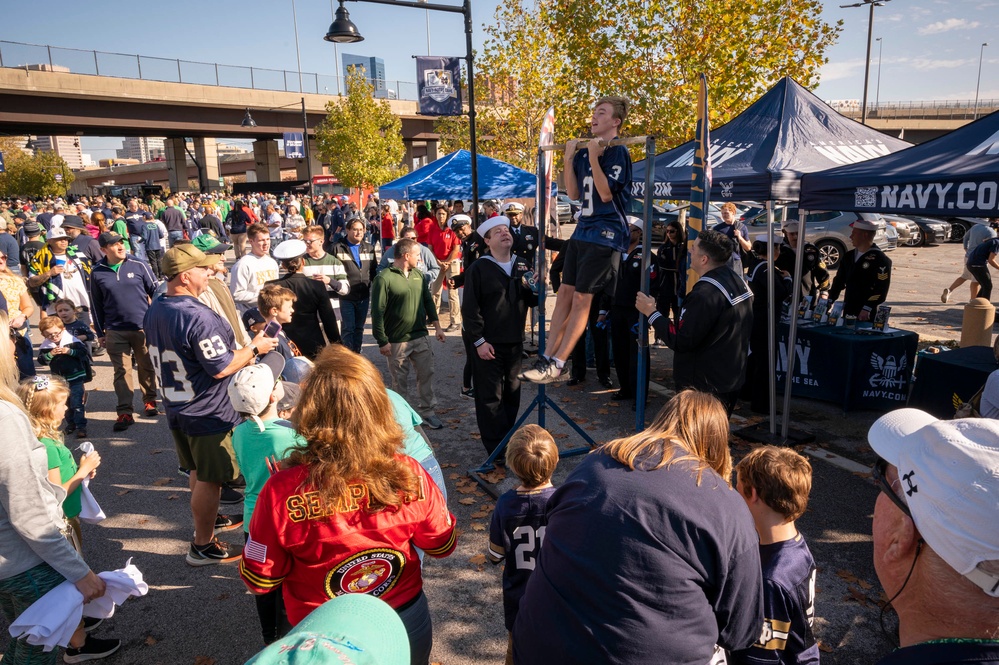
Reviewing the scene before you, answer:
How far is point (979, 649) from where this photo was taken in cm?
121

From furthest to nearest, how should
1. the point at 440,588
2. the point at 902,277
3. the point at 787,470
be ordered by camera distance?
the point at 902,277
the point at 440,588
the point at 787,470

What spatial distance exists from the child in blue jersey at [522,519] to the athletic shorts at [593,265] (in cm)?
204

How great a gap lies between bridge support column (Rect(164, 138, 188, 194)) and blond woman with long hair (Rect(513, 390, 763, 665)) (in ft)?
181

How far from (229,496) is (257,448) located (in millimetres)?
2961

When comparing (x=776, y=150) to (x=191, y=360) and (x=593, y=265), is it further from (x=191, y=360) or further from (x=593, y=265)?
(x=191, y=360)

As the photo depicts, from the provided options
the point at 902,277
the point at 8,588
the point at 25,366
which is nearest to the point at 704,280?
the point at 8,588

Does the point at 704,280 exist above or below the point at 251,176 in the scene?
below

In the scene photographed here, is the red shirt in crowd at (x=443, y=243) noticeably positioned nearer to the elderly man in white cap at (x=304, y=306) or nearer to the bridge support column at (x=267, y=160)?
the elderly man in white cap at (x=304, y=306)

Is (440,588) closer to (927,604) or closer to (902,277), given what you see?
(927,604)

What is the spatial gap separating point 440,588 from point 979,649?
3486 millimetres

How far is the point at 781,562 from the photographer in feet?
8.46

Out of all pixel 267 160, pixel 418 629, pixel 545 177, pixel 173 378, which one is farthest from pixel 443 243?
pixel 267 160

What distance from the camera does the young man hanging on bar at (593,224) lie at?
445 centimetres

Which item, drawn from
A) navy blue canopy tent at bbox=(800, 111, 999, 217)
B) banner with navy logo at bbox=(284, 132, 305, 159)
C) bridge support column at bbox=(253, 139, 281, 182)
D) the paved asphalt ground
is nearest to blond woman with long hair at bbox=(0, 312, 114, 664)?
the paved asphalt ground
